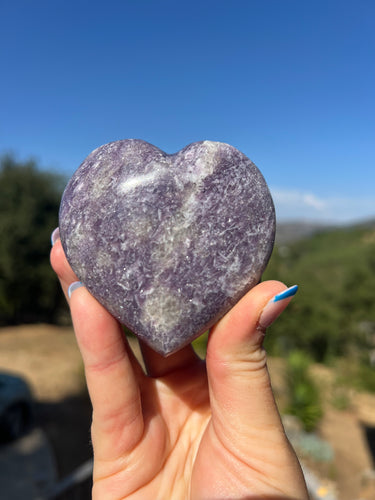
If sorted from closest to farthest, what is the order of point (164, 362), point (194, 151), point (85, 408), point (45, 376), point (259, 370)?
point (259, 370) < point (194, 151) < point (164, 362) < point (85, 408) < point (45, 376)

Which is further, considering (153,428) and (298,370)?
(298,370)

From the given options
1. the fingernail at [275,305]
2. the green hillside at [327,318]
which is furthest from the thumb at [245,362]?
the green hillside at [327,318]

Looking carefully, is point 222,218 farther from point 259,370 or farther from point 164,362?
point 164,362

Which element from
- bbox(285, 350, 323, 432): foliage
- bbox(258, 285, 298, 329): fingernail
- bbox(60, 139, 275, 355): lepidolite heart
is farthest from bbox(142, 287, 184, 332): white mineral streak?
bbox(285, 350, 323, 432): foliage

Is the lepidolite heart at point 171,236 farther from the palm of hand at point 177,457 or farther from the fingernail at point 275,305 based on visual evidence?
the palm of hand at point 177,457

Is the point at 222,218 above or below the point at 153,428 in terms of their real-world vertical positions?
above

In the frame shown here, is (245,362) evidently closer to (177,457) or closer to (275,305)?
(275,305)

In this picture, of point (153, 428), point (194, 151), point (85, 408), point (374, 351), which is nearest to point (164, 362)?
point (153, 428)
